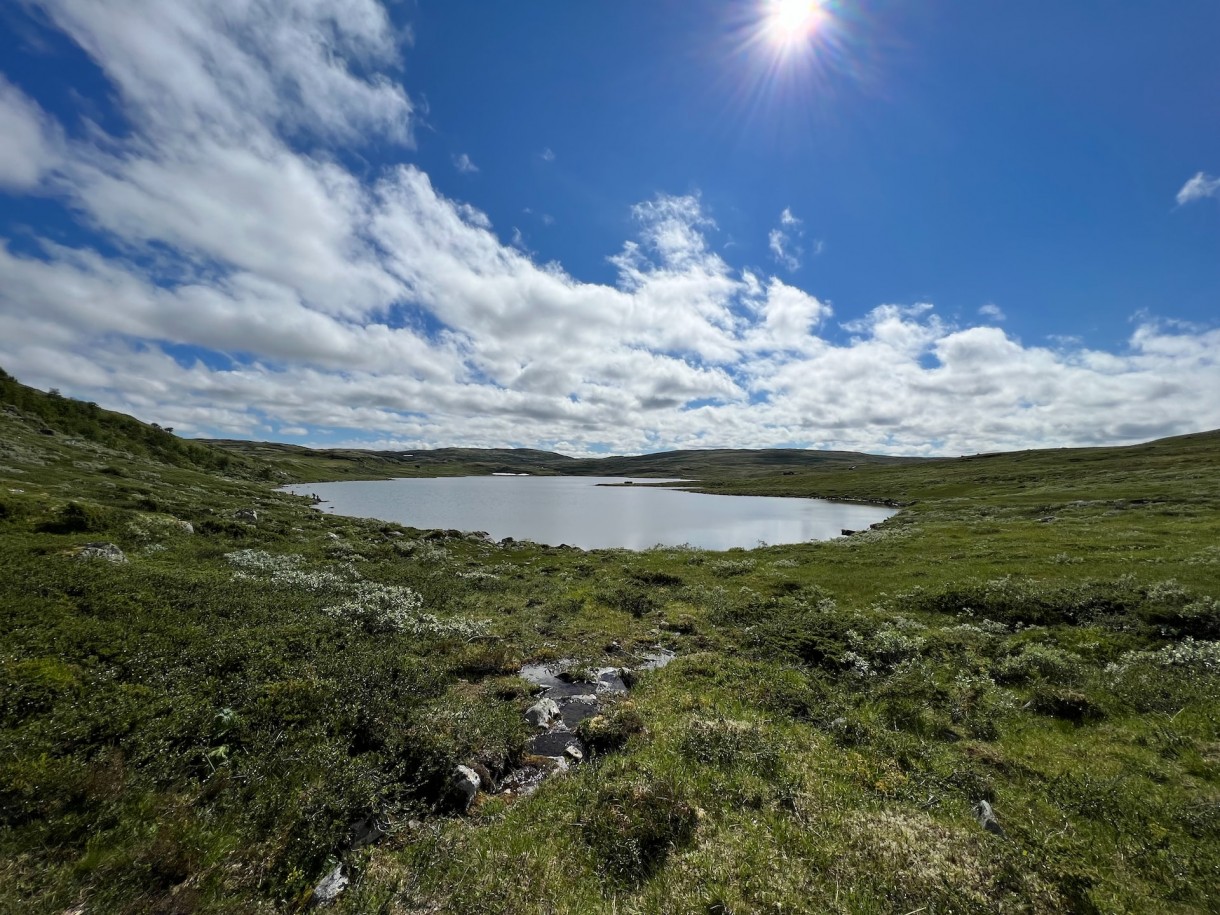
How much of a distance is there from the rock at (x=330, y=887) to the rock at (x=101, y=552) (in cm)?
2063

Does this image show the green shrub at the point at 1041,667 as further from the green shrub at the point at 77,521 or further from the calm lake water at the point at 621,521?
the green shrub at the point at 77,521

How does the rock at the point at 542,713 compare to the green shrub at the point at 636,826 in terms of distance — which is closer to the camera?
the green shrub at the point at 636,826

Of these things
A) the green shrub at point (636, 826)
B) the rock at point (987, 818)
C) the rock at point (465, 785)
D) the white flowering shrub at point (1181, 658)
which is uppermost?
the white flowering shrub at point (1181, 658)

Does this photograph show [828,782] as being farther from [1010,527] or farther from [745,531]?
[745,531]

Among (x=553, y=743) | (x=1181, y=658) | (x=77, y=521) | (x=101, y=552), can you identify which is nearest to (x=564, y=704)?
(x=553, y=743)

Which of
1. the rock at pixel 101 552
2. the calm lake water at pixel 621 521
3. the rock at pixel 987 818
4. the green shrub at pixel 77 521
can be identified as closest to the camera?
the rock at pixel 987 818

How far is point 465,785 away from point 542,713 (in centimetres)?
420

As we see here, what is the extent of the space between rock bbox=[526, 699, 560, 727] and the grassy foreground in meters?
0.70

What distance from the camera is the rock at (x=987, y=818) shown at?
901 centimetres

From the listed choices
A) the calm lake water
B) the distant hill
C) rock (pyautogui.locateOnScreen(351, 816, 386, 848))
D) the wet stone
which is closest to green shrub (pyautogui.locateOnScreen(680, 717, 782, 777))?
the wet stone

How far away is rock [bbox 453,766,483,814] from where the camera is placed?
10.2m

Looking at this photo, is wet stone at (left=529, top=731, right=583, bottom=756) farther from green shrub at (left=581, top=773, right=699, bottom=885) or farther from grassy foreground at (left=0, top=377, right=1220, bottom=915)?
green shrub at (left=581, top=773, right=699, bottom=885)

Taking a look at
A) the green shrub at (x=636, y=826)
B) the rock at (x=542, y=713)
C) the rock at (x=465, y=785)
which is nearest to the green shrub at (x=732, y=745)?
the green shrub at (x=636, y=826)

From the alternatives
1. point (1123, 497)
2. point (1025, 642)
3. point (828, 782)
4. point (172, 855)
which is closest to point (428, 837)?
point (172, 855)
